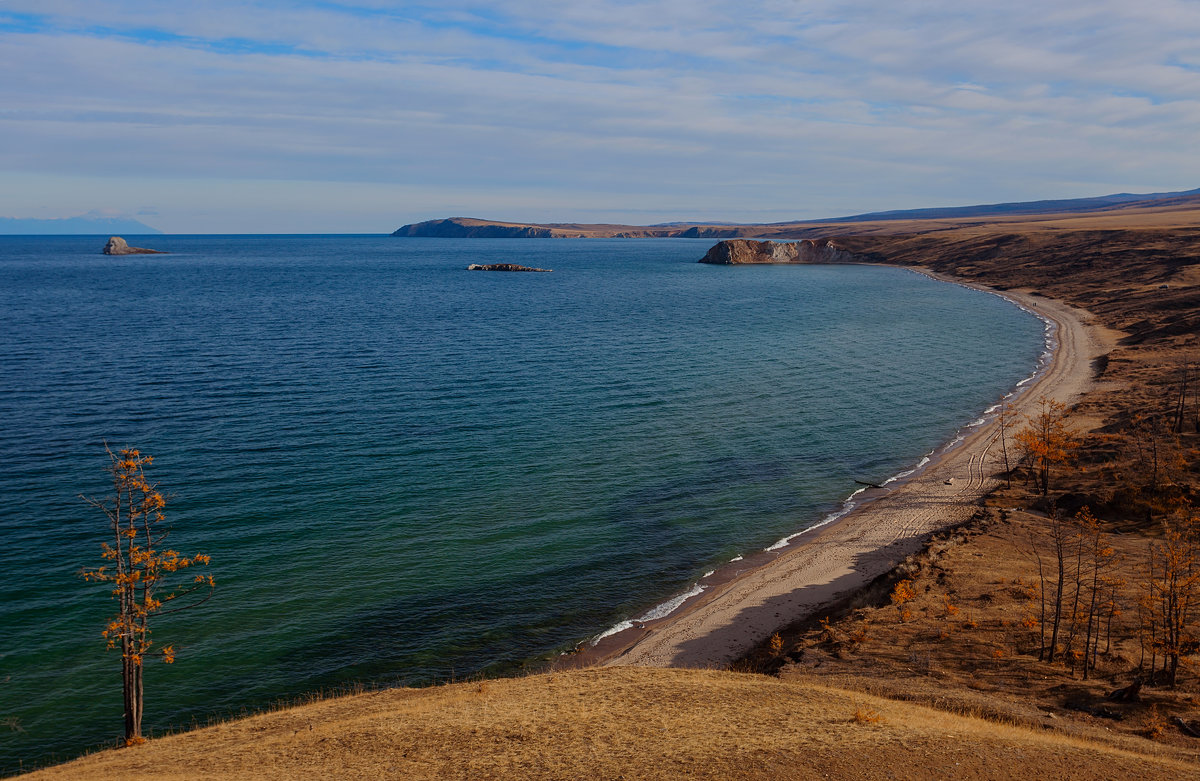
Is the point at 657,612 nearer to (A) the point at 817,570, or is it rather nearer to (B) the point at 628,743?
(A) the point at 817,570

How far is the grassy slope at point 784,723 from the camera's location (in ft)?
61.3

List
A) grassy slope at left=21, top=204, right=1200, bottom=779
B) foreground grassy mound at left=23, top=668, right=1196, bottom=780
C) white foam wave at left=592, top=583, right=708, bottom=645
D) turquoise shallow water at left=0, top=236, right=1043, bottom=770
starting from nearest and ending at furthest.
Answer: foreground grassy mound at left=23, top=668, right=1196, bottom=780 → grassy slope at left=21, top=204, right=1200, bottom=779 → turquoise shallow water at left=0, top=236, right=1043, bottom=770 → white foam wave at left=592, top=583, right=708, bottom=645

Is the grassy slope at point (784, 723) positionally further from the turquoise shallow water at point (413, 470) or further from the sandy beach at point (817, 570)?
the turquoise shallow water at point (413, 470)

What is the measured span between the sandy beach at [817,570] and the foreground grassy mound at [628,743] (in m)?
6.35

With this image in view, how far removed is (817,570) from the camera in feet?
119

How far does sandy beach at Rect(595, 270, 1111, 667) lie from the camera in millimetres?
30312

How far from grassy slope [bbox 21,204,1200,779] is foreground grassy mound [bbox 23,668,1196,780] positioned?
0.20 feet

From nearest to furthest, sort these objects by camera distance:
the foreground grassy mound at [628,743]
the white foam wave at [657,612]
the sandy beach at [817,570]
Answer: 1. the foreground grassy mound at [628,743]
2. the sandy beach at [817,570]
3. the white foam wave at [657,612]

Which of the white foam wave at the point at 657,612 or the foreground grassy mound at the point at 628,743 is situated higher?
the foreground grassy mound at the point at 628,743

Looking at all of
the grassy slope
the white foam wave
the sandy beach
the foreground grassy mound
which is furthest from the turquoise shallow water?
the grassy slope

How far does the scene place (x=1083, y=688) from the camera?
2367 centimetres

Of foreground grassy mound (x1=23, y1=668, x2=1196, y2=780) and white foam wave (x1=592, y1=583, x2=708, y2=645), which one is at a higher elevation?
foreground grassy mound (x1=23, y1=668, x2=1196, y2=780)

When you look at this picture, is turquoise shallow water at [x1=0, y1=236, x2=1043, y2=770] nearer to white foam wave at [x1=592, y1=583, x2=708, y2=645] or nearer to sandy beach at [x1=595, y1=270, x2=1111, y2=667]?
white foam wave at [x1=592, y1=583, x2=708, y2=645]

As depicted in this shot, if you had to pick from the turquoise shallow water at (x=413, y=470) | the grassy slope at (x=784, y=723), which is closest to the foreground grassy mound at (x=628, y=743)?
the grassy slope at (x=784, y=723)
